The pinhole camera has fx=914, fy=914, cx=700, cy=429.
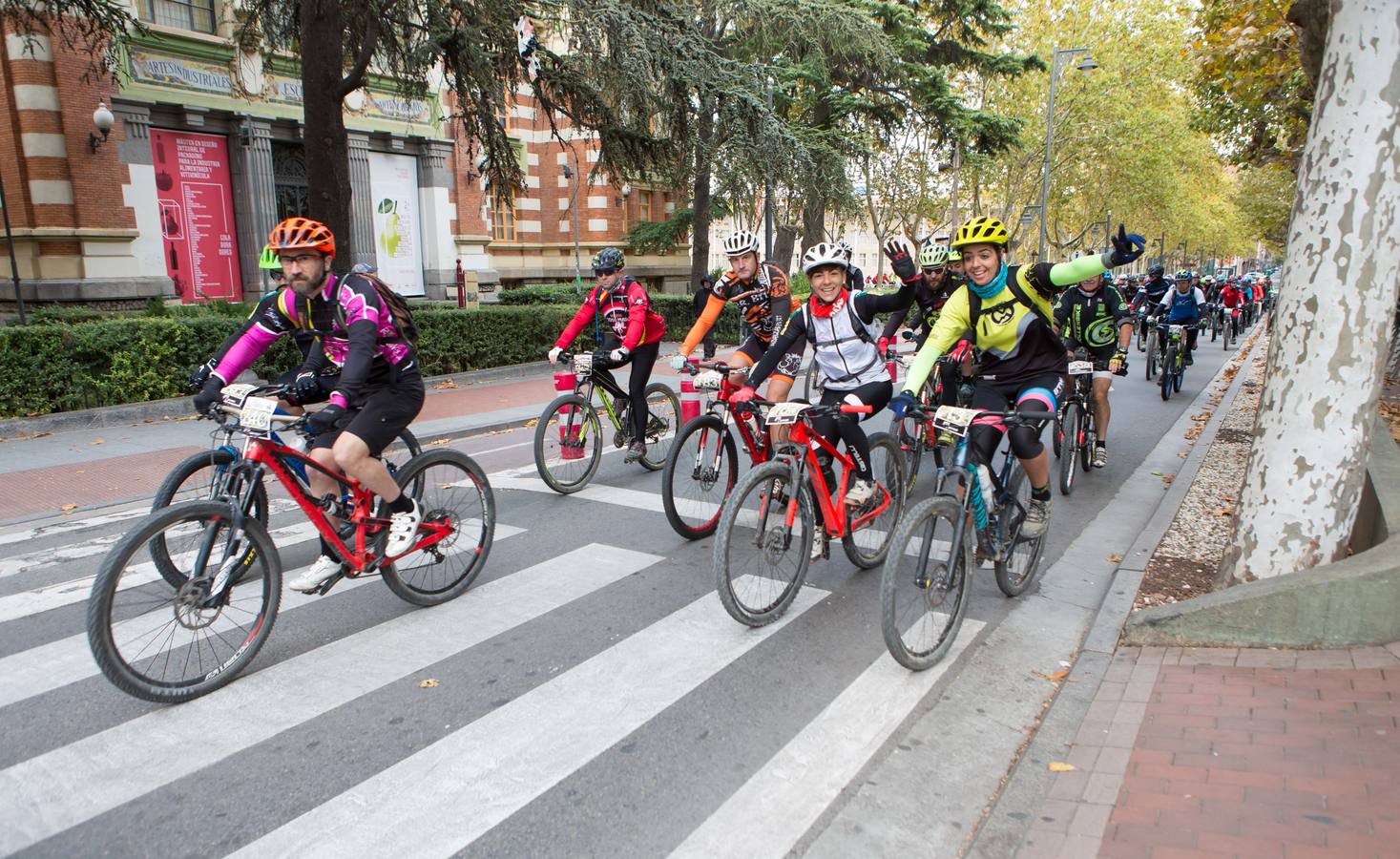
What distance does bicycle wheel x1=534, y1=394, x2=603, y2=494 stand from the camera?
7.58 meters

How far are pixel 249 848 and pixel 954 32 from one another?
29124 mm

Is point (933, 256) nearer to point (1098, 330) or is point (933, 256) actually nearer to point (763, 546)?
point (1098, 330)

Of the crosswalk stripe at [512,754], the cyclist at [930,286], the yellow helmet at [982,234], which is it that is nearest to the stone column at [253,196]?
the cyclist at [930,286]

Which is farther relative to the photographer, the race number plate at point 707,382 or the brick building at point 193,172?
the brick building at point 193,172

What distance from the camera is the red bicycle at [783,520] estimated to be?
454cm

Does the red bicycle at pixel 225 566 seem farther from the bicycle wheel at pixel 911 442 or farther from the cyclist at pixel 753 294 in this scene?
the bicycle wheel at pixel 911 442

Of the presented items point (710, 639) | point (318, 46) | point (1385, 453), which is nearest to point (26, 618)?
point (710, 639)

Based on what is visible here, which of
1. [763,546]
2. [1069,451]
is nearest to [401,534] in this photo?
[763,546]

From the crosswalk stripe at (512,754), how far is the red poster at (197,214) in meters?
20.6

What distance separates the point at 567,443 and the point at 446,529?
2542mm

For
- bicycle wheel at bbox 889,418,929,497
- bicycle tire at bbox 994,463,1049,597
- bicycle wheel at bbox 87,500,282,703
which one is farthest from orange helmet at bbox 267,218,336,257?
bicycle wheel at bbox 889,418,929,497

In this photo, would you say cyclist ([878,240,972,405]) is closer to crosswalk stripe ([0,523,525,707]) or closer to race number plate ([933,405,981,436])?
race number plate ([933,405,981,436])

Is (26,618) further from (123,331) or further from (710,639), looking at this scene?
(123,331)

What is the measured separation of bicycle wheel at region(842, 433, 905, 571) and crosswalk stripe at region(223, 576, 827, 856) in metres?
0.97
